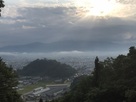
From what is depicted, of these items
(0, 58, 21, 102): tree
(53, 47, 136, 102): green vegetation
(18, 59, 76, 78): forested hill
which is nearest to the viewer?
(0, 58, 21, 102): tree

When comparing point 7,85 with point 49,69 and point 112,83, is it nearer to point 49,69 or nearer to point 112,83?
point 112,83

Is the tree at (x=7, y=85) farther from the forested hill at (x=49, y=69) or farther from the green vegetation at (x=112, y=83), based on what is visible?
the forested hill at (x=49, y=69)

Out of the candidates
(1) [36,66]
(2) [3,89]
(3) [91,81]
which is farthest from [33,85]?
(2) [3,89]

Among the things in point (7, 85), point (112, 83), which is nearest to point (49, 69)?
point (112, 83)

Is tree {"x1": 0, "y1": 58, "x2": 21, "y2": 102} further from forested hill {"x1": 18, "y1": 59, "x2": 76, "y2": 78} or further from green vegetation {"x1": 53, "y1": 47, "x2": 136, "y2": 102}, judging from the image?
forested hill {"x1": 18, "y1": 59, "x2": 76, "y2": 78}

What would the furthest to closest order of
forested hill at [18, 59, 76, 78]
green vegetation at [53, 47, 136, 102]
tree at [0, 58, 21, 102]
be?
forested hill at [18, 59, 76, 78] → green vegetation at [53, 47, 136, 102] → tree at [0, 58, 21, 102]

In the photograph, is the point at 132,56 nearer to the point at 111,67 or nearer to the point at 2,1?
the point at 111,67

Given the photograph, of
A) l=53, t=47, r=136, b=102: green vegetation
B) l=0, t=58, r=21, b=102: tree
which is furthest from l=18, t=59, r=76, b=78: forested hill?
l=0, t=58, r=21, b=102: tree
